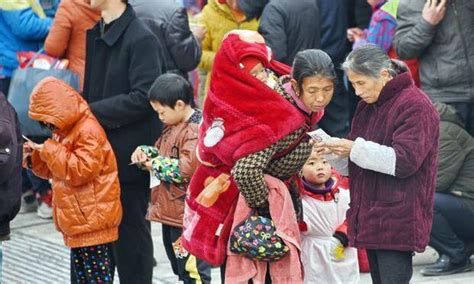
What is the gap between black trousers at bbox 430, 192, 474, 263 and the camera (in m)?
8.22

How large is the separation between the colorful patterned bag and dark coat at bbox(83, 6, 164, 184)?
70.6 inches

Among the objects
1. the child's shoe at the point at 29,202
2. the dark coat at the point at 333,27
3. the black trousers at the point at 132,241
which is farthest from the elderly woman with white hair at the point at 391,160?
the child's shoe at the point at 29,202

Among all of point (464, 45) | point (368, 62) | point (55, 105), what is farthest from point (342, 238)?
point (464, 45)

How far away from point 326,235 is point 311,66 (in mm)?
1418

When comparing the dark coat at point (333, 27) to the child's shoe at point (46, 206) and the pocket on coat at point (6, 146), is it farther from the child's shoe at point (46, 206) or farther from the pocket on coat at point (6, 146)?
the pocket on coat at point (6, 146)

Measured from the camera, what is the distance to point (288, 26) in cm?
965

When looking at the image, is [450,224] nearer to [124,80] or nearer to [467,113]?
[467,113]

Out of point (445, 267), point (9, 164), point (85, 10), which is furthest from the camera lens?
point (85, 10)

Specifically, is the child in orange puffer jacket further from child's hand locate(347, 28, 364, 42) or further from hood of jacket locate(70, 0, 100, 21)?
child's hand locate(347, 28, 364, 42)

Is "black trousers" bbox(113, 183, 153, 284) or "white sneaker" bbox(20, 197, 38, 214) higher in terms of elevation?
"black trousers" bbox(113, 183, 153, 284)

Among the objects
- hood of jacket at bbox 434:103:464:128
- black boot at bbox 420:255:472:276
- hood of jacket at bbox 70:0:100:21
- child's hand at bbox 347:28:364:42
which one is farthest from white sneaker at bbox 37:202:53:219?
hood of jacket at bbox 434:103:464:128

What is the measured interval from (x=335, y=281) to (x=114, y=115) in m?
1.67

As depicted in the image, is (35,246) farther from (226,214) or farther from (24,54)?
(226,214)

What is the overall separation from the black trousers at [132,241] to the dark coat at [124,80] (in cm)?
11
